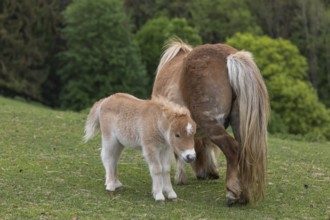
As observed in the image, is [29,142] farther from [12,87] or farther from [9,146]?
[12,87]

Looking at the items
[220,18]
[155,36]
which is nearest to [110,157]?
[155,36]

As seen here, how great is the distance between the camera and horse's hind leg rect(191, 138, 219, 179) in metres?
7.79

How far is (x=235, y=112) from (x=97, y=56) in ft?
120

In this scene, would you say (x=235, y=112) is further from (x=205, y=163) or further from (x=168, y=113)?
(x=205, y=163)

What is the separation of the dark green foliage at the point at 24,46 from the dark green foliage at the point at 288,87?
42.1ft

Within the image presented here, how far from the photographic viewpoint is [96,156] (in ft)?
28.8

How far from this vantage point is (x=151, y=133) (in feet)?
20.0

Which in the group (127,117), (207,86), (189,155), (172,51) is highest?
(172,51)

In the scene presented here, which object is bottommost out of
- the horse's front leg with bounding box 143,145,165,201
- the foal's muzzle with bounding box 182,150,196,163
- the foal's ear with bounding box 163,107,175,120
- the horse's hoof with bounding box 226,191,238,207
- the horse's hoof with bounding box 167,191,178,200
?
the horse's hoof with bounding box 167,191,178,200

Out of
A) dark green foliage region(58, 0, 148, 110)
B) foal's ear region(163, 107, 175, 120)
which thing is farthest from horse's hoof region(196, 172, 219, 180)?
dark green foliage region(58, 0, 148, 110)

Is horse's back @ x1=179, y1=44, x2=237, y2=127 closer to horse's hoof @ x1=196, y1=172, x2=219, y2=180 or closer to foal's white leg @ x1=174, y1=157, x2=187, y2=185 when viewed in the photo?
foal's white leg @ x1=174, y1=157, x2=187, y2=185

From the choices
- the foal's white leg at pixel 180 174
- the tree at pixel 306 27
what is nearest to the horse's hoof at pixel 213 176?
the foal's white leg at pixel 180 174

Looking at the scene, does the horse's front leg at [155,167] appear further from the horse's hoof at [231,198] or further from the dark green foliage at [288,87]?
the dark green foliage at [288,87]

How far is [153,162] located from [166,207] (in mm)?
470
